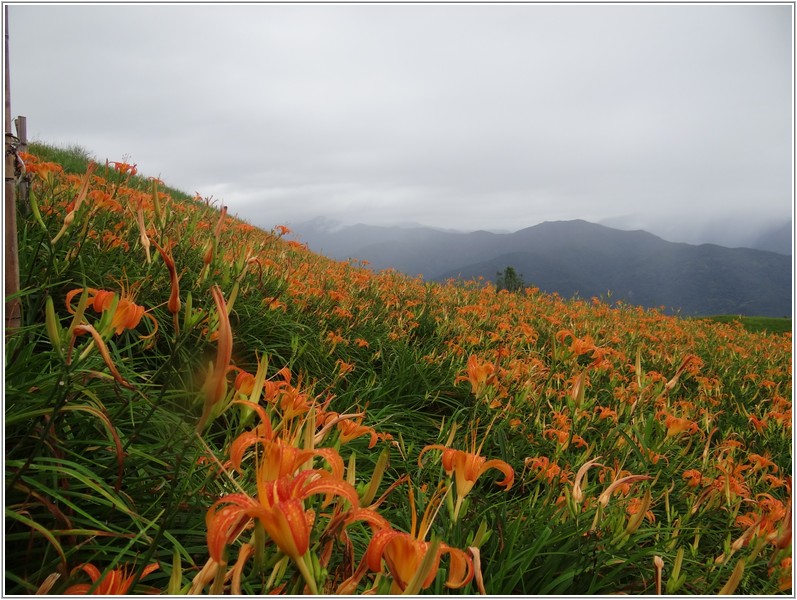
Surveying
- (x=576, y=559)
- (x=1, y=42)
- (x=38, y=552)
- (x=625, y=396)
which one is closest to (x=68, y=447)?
(x=38, y=552)

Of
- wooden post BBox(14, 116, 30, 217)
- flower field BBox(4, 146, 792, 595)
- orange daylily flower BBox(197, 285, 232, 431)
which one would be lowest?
flower field BBox(4, 146, 792, 595)

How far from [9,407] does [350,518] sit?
48.3 inches

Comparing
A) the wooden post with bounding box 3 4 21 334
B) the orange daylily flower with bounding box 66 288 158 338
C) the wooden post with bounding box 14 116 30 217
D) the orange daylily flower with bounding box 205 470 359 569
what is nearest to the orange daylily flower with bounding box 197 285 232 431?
the orange daylily flower with bounding box 205 470 359 569

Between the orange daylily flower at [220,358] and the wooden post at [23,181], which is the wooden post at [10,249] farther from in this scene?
the orange daylily flower at [220,358]

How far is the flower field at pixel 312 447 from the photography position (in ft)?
2.79

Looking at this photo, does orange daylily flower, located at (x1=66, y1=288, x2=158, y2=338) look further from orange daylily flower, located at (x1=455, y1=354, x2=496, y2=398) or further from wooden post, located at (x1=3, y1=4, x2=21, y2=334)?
orange daylily flower, located at (x1=455, y1=354, x2=496, y2=398)

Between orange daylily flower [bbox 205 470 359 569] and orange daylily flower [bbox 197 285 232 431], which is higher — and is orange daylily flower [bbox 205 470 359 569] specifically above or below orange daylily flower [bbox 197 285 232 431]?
below

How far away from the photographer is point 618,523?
161cm

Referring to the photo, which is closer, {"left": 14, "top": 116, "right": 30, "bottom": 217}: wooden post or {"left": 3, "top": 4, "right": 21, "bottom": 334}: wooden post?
{"left": 3, "top": 4, "right": 21, "bottom": 334}: wooden post

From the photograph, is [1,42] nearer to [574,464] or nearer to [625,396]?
[574,464]

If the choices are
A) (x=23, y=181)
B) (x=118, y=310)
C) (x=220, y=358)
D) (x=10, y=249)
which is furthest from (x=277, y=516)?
(x=23, y=181)

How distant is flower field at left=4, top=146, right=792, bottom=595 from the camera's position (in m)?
0.85

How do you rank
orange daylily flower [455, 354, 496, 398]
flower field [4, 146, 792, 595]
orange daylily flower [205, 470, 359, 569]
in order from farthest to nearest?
1. orange daylily flower [455, 354, 496, 398]
2. flower field [4, 146, 792, 595]
3. orange daylily flower [205, 470, 359, 569]

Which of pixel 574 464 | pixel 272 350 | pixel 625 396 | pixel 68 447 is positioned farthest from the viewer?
pixel 625 396
